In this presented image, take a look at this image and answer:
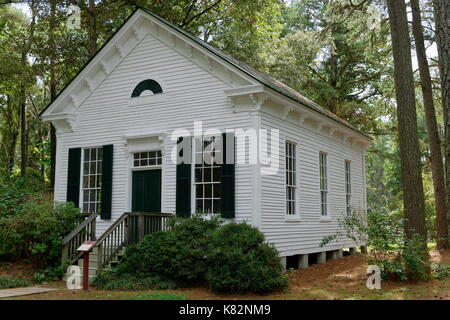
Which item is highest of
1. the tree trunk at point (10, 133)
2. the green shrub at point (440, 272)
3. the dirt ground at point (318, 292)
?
the tree trunk at point (10, 133)

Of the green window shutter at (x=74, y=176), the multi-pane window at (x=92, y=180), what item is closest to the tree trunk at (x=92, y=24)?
the green window shutter at (x=74, y=176)

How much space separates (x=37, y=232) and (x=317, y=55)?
78.0 ft

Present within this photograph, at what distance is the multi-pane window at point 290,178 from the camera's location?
43.4 ft

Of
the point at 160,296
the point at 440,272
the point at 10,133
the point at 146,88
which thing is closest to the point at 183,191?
the point at 146,88

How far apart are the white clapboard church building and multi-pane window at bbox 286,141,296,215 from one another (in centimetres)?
5

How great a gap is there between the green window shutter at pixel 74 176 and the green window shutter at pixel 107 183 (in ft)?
3.86

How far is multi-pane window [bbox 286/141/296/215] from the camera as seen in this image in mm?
13219

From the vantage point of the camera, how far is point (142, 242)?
428 inches

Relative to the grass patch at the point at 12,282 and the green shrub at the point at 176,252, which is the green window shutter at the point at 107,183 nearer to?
the green shrub at the point at 176,252

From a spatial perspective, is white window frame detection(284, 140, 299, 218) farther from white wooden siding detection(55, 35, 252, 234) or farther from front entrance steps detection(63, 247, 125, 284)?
front entrance steps detection(63, 247, 125, 284)

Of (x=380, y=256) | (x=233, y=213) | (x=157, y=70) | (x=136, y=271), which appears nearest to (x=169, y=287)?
(x=136, y=271)

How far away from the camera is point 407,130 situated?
11.1 meters

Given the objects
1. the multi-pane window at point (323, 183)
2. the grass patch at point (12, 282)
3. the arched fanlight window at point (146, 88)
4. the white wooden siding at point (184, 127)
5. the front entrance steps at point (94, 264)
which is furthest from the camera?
the multi-pane window at point (323, 183)
